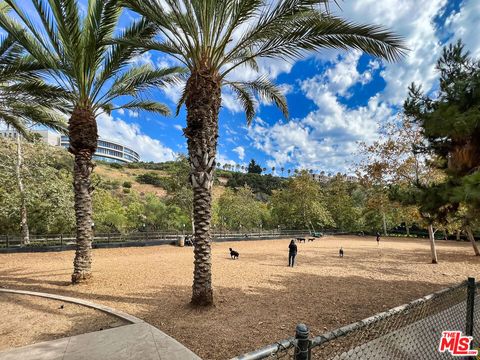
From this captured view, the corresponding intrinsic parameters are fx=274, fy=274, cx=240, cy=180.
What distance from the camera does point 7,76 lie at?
9.58m

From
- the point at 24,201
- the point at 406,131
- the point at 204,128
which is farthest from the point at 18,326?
the point at 406,131

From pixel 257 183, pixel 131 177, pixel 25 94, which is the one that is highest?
pixel 131 177

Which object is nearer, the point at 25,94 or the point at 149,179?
the point at 25,94

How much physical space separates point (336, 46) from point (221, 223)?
35140 mm

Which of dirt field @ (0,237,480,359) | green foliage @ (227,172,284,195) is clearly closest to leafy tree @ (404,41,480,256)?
dirt field @ (0,237,480,359)

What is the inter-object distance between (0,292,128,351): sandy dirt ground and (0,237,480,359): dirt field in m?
0.55

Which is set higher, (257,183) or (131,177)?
(131,177)

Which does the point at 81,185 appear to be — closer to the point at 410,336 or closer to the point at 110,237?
the point at 410,336

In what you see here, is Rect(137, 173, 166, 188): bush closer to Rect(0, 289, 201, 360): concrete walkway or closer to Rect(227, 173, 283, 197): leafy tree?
Rect(227, 173, 283, 197): leafy tree

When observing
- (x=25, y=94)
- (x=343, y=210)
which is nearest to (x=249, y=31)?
(x=25, y=94)

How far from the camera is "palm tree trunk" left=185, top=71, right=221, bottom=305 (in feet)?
21.8

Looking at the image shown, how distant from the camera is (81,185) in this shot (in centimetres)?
920

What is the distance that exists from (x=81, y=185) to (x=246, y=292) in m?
6.45

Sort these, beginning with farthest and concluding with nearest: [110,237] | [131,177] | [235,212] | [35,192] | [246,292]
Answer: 1. [131,177]
2. [235,212]
3. [110,237]
4. [35,192]
5. [246,292]
